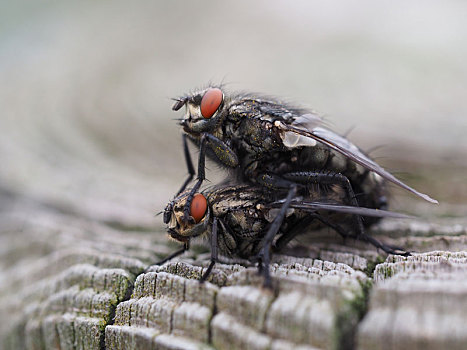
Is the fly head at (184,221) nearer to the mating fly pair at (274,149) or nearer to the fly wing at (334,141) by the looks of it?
the mating fly pair at (274,149)

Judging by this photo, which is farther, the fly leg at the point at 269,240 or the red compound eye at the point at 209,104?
→ the red compound eye at the point at 209,104

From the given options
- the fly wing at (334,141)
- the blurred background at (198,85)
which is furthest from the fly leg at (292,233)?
the blurred background at (198,85)

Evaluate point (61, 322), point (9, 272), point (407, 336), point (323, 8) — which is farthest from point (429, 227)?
point (323, 8)

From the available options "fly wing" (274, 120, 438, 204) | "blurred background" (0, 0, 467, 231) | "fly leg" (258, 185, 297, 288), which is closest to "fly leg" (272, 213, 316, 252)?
"fly leg" (258, 185, 297, 288)

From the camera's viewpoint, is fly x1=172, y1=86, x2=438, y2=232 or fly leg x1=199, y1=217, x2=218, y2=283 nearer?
fly leg x1=199, y1=217, x2=218, y2=283

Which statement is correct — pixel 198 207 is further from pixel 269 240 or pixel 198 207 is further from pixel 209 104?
pixel 209 104

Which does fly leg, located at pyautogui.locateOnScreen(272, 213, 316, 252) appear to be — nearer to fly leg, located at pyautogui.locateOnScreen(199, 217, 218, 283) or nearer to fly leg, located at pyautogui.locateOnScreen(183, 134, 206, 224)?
Result: fly leg, located at pyautogui.locateOnScreen(199, 217, 218, 283)
